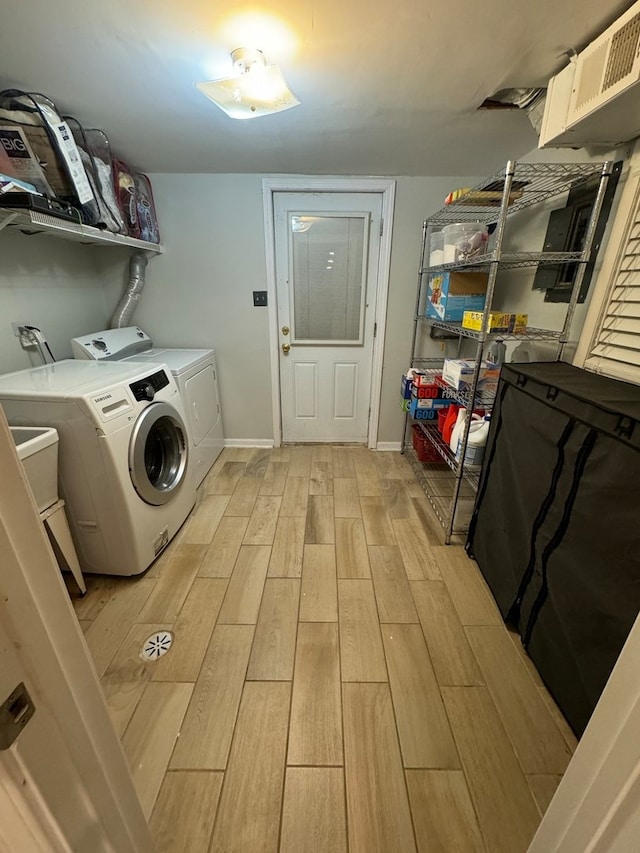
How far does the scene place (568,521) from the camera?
3.55 ft

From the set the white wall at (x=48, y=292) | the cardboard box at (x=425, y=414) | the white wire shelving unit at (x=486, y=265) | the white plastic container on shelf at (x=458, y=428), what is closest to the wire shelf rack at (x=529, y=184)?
the white wire shelving unit at (x=486, y=265)

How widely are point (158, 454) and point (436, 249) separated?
85.3 inches

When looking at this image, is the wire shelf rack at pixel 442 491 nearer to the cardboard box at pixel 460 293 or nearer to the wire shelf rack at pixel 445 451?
the wire shelf rack at pixel 445 451

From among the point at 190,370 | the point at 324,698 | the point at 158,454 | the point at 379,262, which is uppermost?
the point at 379,262

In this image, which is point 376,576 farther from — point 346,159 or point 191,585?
point 346,159

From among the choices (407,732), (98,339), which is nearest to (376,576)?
(407,732)

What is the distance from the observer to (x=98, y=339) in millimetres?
2121

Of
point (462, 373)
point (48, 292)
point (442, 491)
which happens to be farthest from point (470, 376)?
point (48, 292)

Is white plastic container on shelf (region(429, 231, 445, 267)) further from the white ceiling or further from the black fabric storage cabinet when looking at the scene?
the black fabric storage cabinet

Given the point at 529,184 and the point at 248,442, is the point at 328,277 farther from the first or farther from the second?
the point at 248,442

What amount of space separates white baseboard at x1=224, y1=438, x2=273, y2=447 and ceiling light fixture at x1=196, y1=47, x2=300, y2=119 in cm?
215

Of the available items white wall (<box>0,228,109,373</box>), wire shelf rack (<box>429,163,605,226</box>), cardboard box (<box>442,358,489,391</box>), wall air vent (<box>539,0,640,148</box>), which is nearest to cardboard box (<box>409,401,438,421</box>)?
cardboard box (<box>442,358,489,391</box>)

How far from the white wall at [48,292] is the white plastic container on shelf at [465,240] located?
2324mm

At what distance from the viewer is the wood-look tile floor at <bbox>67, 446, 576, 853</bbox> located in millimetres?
915
